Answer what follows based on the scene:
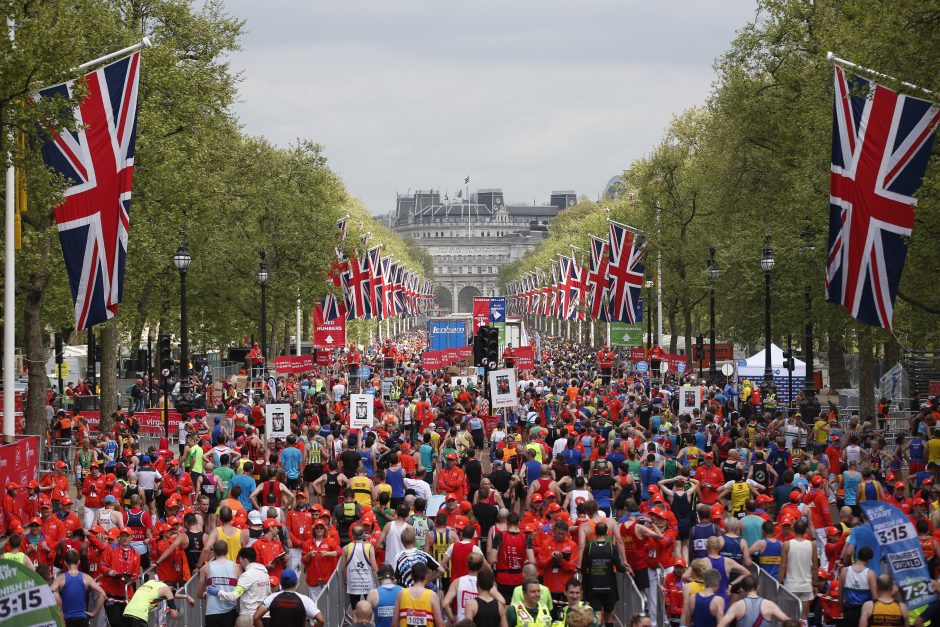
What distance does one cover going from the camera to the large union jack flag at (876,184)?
18938mm

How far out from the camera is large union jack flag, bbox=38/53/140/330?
2089cm

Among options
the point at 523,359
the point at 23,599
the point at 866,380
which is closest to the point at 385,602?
the point at 23,599

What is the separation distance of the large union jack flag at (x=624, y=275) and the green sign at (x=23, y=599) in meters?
44.8

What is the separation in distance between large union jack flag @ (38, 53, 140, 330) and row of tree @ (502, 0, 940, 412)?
11953 mm

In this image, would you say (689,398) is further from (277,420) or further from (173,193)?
(173,193)

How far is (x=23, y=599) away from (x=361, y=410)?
1947 cm

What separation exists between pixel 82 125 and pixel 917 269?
48.5 feet

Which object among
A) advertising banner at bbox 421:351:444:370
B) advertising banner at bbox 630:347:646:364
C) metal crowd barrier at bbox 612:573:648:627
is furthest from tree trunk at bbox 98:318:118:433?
advertising banner at bbox 630:347:646:364

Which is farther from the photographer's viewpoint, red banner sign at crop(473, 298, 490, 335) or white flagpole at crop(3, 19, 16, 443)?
red banner sign at crop(473, 298, 490, 335)

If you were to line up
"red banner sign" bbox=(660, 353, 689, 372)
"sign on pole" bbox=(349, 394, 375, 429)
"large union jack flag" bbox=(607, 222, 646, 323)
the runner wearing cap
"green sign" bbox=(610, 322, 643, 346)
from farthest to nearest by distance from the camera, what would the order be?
"green sign" bbox=(610, 322, 643, 346) → "large union jack flag" bbox=(607, 222, 646, 323) → "red banner sign" bbox=(660, 353, 689, 372) → "sign on pole" bbox=(349, 394, 375, 429) → the runner wearing cap

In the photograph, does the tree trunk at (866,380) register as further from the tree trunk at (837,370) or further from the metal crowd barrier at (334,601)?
the metal crowd barrier at (334,601)

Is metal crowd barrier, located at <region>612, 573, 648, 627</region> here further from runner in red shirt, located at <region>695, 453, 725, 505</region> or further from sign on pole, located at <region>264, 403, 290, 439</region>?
sign on pole, located at <region>264, 403, 290, 439</region>

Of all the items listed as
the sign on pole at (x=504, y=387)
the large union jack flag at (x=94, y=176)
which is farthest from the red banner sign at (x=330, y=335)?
the large union jack flag at (x=94, y=176)

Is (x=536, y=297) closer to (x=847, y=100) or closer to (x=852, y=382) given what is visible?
(x=852, y=382)
